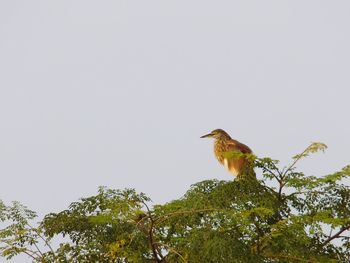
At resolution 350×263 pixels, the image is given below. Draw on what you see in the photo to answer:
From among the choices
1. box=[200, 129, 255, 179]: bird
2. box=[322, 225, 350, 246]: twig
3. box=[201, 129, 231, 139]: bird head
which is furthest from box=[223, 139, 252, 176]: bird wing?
box=[322, 225, 350, 246]: twig

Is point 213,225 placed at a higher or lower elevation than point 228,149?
lower

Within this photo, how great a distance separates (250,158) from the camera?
25.3ft

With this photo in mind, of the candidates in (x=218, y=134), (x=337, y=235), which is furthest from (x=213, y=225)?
(x=218, y=134)

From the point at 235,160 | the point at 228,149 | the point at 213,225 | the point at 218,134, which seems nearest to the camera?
the point at 213,225

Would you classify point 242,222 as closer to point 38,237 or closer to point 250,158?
point 250,158

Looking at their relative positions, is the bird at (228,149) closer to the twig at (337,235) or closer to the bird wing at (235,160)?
the bird wing at (235,160)

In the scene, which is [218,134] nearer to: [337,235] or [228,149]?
[228,149]

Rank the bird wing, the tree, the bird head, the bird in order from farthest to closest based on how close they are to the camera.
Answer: the bird head
the bird
the bird wing
the tree

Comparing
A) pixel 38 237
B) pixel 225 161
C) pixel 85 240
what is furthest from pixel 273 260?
pixel 225 161

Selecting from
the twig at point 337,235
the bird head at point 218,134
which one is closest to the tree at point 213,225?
the twig at point 337,235

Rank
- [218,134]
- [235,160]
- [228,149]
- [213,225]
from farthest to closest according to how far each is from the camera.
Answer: [218,134]
[228,149]
[235,160]
[213,225]

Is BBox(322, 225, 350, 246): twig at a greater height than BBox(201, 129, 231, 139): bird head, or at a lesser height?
lesser

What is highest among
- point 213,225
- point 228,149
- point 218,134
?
point 218,134

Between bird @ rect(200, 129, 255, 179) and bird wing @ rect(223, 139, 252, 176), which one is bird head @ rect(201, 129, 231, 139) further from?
bird wing @ rect(223, 139, 252, 176)
